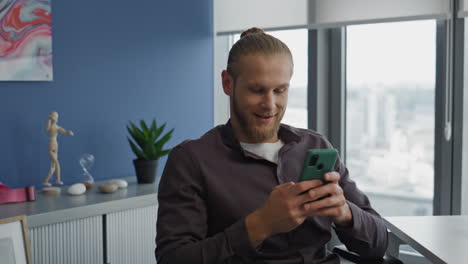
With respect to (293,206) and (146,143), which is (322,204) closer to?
(293,206)

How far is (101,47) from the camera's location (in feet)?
10.4

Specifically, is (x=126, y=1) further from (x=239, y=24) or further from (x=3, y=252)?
(x=3, y=252)

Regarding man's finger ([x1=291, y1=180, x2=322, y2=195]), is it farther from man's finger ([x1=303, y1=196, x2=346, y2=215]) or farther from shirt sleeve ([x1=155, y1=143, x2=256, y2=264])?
shirt sleeve ([x1=155, y1=143, x2=256, y2=264])

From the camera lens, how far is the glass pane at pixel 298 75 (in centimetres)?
364

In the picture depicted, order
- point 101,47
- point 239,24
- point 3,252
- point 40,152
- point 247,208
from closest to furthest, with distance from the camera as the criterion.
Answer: point 247,208
point 3,252
point 40,152
point 101,47
point 239,24

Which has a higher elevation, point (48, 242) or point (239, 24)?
point (239, 24)

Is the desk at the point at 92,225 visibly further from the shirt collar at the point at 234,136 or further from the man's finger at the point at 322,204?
the man's finger at the point at 322,204

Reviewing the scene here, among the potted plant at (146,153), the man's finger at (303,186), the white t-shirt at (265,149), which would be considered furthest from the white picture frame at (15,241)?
the man's finger at (303,186)

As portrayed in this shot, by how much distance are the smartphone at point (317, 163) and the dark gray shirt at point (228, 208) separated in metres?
0.25

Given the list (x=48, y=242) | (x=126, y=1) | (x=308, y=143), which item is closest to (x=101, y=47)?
(x=126, y=1)

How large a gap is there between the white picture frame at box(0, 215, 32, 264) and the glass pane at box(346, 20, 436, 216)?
2140 mm

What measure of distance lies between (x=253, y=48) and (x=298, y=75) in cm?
217

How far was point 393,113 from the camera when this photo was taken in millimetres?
3346

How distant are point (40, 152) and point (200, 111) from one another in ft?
4.26
